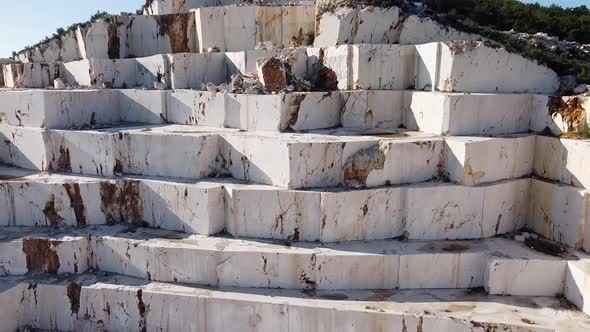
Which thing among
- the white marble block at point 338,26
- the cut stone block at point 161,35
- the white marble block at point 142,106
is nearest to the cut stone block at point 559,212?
the white marble block at point 338,26

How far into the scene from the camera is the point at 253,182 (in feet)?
20.1

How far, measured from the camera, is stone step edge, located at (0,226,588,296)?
17.3 feet

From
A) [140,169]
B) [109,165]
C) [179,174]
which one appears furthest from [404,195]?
[109,165]

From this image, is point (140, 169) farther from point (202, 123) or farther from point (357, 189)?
point (357, 189)

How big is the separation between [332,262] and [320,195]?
830 mm

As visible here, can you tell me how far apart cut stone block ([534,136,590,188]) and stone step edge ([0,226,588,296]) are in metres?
0.91

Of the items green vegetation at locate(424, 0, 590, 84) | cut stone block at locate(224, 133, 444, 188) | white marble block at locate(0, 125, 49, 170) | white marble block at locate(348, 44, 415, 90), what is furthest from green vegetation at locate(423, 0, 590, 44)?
white marble block at locate(0, 125, 49, 170)

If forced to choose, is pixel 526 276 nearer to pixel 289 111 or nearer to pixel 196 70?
pixel 289 111

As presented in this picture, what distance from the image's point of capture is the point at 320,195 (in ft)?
18.3

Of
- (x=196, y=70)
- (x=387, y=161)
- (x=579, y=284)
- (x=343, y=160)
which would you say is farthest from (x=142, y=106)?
(x=579, y=284)

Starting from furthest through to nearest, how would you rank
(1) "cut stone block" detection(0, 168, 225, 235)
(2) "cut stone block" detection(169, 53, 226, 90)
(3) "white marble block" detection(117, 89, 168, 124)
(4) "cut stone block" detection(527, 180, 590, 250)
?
(2) "cut stone block" detection(169, 53, 226, 90) < (3) "white marble block" detection(117, 89, 168, 124) < (1) "cut stone block" detection(0, 168, 225, 235) < (4) "cut stone block" detection(527, 180, 590, 250)

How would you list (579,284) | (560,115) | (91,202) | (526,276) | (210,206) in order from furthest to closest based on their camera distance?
(91,202)
(560,115)
(210,206)
(526,276)
(579,284)

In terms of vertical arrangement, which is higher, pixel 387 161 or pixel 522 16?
pixel 522 16

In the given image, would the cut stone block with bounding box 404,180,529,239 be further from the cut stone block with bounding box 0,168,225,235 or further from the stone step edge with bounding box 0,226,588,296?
the cut stone block with bounding box 0,168,225,235
